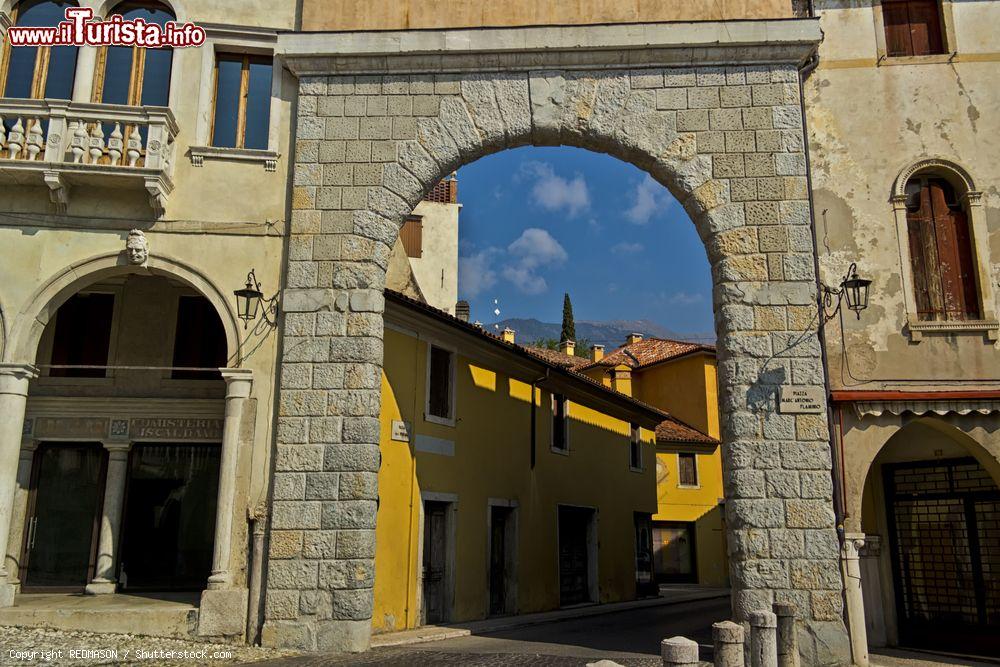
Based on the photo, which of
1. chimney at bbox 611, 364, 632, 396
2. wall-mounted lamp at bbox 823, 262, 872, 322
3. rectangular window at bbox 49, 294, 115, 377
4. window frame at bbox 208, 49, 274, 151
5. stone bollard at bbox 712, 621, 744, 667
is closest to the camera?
stone bollard at bbox 712, 621, 744, 667

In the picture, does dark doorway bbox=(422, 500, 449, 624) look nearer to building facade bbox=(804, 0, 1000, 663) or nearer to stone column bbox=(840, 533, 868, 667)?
building facade bbox=(804, 0, 1000, 663)

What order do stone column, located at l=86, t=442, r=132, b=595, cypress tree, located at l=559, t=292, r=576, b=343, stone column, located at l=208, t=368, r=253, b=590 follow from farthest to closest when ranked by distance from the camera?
cypress tree, located at l=559, t=292, r=576, b=343 → stone column, located at l=86, t=442, r=132, b=595 → stone column, located at l=208, t=368, r=253, b=590

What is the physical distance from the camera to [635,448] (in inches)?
987

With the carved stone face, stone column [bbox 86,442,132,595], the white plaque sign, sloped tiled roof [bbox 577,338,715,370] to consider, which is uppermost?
sloped tiled roof [bbox 577,338,715,370]

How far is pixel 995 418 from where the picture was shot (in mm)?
9914

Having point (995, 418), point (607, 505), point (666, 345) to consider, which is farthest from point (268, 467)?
point (666, 345)

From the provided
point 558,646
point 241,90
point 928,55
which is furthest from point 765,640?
point 241,90

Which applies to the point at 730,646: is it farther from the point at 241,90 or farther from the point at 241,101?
the point at 241,90

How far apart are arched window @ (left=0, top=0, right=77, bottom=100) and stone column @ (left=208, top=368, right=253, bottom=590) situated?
4.73 metres

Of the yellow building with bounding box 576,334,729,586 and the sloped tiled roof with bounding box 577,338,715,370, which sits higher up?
the sloped tiled roof with bounding box 577,338,715,370

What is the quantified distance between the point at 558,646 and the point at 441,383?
543 cm

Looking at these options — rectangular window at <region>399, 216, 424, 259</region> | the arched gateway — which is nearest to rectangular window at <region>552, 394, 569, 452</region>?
rectangular window at <region>399, 216, 424, 259</region>

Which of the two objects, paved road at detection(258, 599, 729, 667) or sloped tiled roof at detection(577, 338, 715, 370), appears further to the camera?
sloped tiled roof at detection(577, 338, 715, 370)

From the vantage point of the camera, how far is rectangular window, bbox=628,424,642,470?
24562mm
